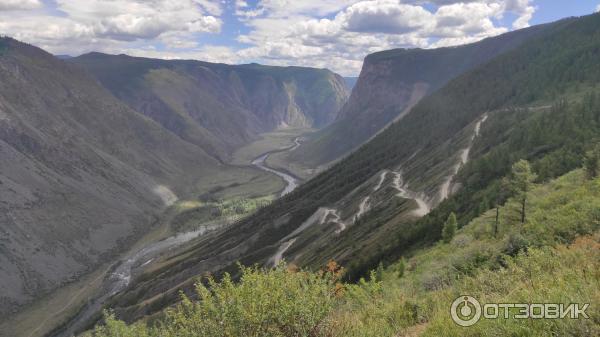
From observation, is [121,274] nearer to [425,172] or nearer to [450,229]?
[425,172]

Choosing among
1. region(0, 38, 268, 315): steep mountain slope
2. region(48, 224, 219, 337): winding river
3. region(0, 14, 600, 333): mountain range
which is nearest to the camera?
region(0, 14, 600, 333): mountain range

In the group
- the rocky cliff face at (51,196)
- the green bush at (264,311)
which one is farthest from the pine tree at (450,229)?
the rocky cliff face at (51,196)

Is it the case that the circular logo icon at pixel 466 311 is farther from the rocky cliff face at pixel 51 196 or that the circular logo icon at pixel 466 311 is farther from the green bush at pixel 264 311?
the rocky cliff face at pixel 51 196

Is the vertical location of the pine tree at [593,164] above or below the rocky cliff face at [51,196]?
above

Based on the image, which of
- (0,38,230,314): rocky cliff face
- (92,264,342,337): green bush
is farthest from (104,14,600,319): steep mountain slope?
(92,264,342,337): green bush

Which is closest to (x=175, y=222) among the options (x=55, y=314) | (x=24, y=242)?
(x=24, y=242)

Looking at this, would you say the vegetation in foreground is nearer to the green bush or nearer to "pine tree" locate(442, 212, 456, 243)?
the green bush

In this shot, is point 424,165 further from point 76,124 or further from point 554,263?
point 76,124
